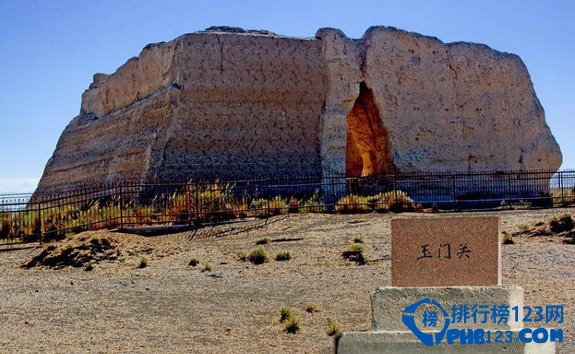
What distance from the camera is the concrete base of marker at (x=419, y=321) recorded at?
7402mm

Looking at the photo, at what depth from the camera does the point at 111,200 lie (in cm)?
2220

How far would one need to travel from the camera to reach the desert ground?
10273 millimetres

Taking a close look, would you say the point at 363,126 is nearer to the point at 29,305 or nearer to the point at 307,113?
the point at 307,113

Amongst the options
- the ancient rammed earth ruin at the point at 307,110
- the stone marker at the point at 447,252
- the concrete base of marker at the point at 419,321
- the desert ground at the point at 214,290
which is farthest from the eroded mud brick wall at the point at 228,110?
the concrete base of marker at the point at 419,321

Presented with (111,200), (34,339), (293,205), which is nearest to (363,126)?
(293,205)

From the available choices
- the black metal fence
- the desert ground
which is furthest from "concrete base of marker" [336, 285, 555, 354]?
the black metal fence

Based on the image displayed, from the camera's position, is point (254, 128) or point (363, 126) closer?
point (254, 128)

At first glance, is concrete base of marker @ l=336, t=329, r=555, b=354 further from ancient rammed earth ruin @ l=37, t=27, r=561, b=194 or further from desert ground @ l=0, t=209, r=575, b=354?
ancient rammed earth ruin @ l=37, t=27, r=561, b=194

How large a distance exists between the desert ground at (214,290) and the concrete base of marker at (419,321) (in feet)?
5.77

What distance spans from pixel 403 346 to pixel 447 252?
101cm

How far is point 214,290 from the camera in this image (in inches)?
533

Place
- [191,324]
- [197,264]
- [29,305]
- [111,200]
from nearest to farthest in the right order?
[191,324], [29,305], [197,264], [111,200]

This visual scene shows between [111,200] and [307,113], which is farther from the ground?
[307,113]

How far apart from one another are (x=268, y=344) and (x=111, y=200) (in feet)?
42.9
